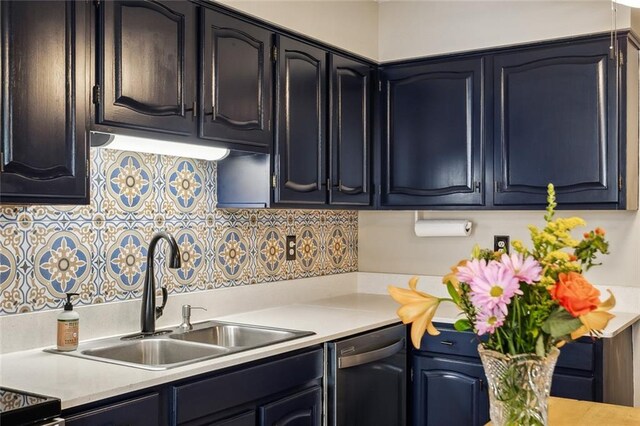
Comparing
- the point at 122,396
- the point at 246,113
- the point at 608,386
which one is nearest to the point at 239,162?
the point at 246,113

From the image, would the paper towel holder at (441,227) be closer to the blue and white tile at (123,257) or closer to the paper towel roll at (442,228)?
the paper towel roll at (442,228)

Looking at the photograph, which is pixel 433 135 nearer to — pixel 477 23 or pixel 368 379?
pixel 477 23

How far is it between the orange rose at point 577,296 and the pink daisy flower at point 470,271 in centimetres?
13

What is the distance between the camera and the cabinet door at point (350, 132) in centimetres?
329

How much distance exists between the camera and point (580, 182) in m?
3.08

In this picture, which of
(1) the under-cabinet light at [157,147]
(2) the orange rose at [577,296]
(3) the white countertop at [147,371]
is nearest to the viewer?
(2) the orange rose at [577,296]

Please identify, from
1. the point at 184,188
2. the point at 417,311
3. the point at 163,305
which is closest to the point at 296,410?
the point at 163,305

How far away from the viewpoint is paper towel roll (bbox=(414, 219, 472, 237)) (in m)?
3.58

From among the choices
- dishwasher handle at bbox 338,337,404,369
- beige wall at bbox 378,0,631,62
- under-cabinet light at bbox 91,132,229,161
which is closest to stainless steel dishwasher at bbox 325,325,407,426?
dishwasher handle at bbox 338,337,404,369

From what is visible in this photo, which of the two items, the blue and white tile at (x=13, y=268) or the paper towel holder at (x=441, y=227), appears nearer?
the blue and white tile at (x=13, y=268)

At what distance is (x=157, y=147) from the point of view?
255cm

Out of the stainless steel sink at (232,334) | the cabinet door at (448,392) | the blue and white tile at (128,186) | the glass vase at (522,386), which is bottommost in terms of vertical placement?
the cabinet door at (448,392)

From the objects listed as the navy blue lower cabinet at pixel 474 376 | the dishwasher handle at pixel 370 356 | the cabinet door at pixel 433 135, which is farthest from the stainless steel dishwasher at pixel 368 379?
the cabinet door at pixel 433 135

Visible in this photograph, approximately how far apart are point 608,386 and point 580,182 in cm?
91
